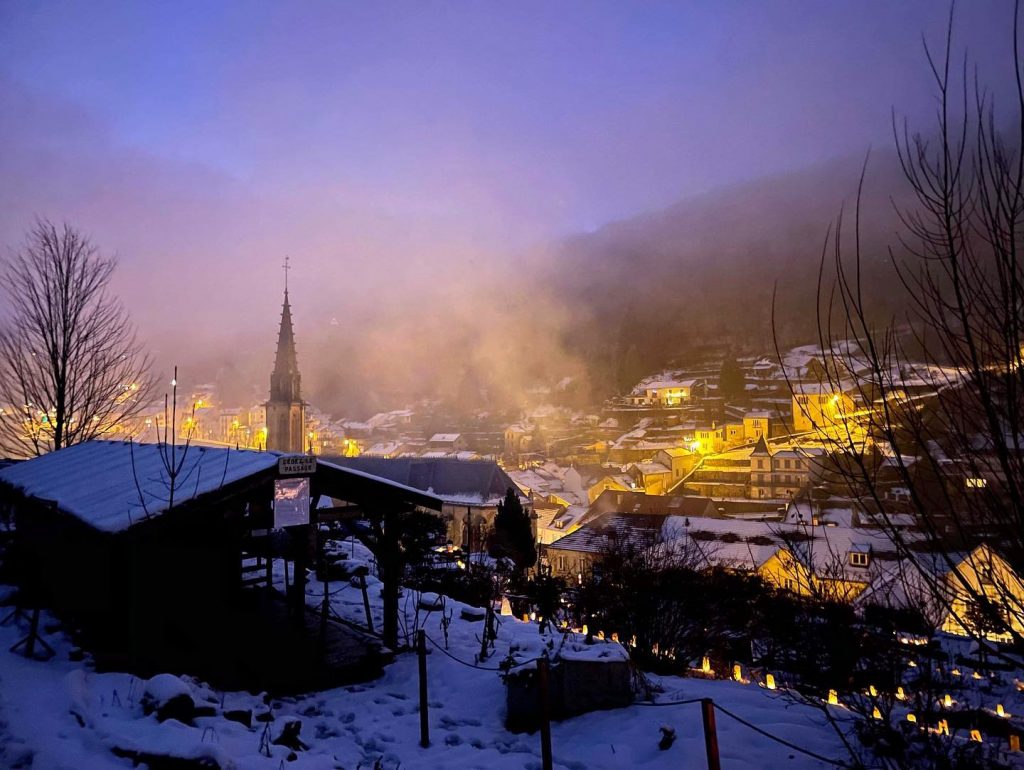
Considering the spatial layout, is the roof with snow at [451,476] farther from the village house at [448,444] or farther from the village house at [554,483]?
the village house at [448,444]

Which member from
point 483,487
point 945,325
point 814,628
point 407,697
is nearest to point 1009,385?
point 945,325

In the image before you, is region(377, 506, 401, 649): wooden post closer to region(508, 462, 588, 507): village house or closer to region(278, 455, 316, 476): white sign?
region(278, 455, 316, 476): white sign

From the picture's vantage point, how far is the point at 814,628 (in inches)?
552

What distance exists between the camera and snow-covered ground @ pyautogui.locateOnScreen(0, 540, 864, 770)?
18.3 feet

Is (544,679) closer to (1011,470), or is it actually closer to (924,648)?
(1011,470)

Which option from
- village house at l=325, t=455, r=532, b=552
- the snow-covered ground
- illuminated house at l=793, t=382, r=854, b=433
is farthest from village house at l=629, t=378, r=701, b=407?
illuminated house at l=793, t=382, r=854, b=433

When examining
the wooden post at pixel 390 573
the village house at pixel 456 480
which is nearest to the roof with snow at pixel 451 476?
the village house at pixel 456 480

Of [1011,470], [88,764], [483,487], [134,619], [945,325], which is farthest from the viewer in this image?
[483,487]

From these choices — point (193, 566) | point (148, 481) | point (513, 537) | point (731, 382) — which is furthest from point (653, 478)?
point (148, 481)

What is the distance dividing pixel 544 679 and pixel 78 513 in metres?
7.87

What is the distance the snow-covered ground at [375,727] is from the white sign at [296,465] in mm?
3236

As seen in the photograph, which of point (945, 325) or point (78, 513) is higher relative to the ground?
point (945, 325)

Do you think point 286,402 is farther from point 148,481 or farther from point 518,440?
point 148,481

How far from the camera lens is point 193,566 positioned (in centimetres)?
1016
